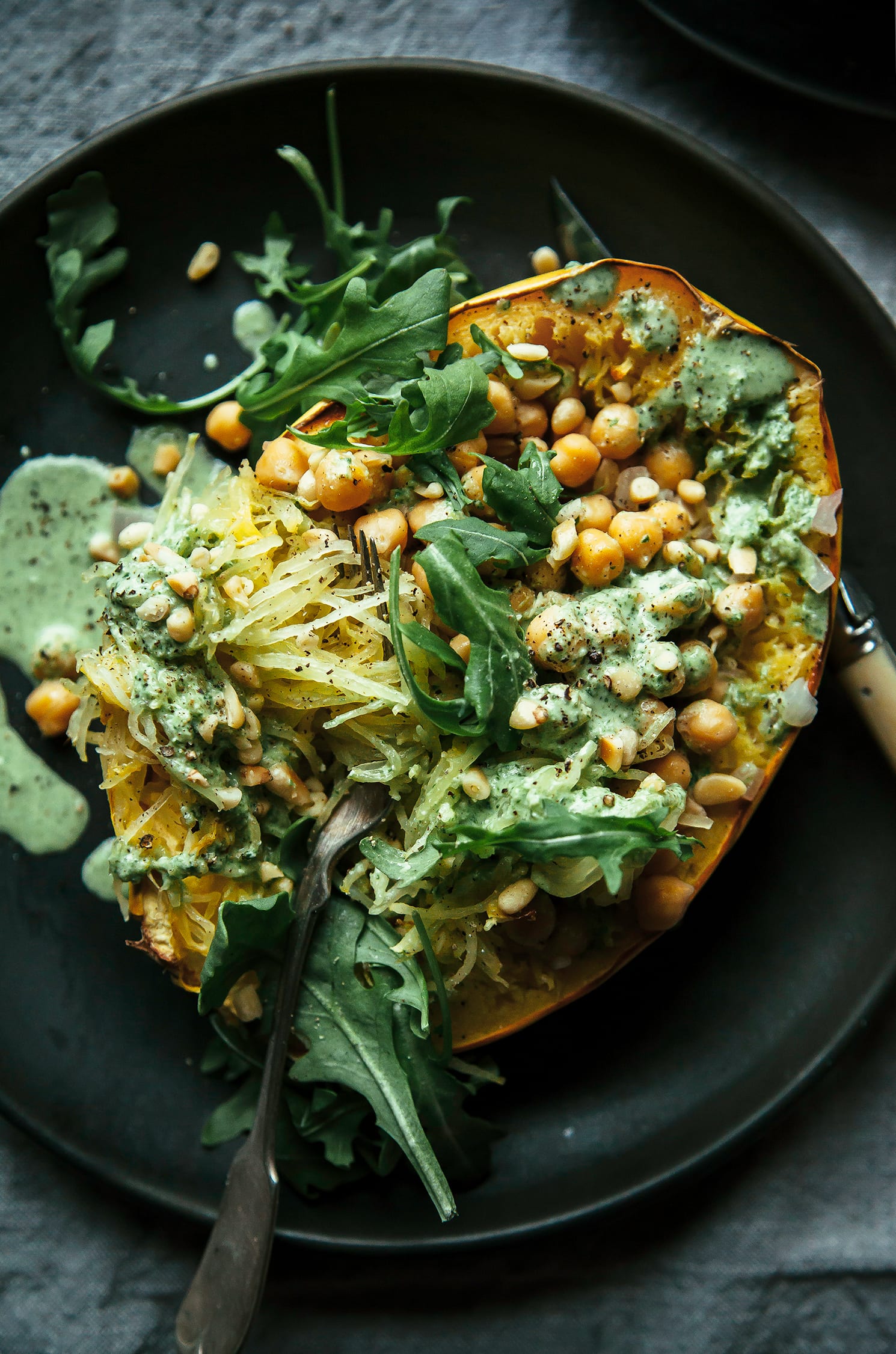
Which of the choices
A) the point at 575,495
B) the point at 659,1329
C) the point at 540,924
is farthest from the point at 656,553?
the point at 659,1329

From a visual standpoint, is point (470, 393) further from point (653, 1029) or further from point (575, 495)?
point (653, 1029)

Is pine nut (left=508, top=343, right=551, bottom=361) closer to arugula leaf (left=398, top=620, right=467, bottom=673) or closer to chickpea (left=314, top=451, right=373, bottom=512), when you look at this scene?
chickpea (left=314, top=451, right=373, bottom=512)

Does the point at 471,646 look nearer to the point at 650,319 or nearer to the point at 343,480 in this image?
the point at 343,480

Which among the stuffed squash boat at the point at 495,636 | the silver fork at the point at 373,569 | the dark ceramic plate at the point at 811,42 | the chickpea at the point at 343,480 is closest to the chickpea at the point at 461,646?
the stuffed squash boat at the point at 495,636

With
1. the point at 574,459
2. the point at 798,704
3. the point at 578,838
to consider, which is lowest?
the point at 798,704

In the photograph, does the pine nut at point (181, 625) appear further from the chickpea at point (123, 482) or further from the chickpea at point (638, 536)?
the chickpea at point (638, 536)

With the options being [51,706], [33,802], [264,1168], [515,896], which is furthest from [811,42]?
[264,1168]
